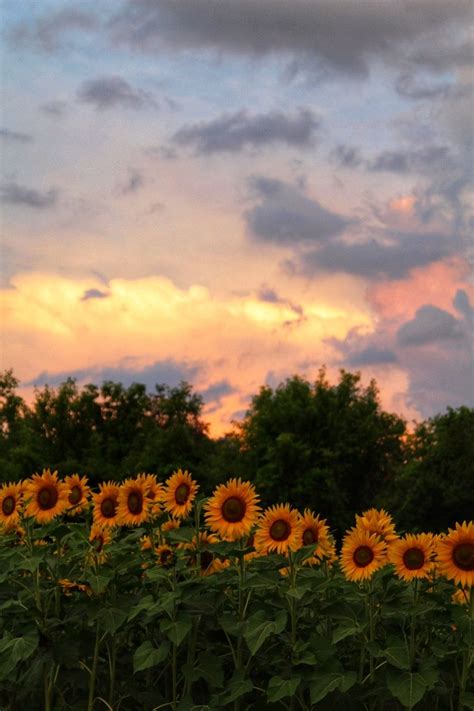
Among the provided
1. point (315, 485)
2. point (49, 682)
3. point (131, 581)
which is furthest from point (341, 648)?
point (315, 485)

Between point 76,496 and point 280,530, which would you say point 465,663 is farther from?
point 76,496

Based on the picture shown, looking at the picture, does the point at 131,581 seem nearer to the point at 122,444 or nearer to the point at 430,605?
the point at 430,605

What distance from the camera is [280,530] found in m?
7.22

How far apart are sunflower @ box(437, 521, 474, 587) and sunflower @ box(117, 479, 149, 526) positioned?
2317 mm

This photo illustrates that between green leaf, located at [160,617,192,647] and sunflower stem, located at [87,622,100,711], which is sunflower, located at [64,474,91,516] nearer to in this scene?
sunflower stem, located at [87,622,100,711]

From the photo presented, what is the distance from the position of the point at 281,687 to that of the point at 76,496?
2.46 meters

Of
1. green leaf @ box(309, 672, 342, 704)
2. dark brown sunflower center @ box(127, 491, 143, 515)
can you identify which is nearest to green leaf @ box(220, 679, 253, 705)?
green leaf @ box(309, 672, 342, 704)

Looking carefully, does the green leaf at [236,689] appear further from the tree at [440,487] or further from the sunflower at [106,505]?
the tree at [440,487]

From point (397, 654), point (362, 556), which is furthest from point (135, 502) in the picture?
point (397, 654)

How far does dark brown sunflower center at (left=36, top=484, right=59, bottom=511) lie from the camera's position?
26.2 feet

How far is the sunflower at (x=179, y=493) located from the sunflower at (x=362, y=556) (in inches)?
51.0

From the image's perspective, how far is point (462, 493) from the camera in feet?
143

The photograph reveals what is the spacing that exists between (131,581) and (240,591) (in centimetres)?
108

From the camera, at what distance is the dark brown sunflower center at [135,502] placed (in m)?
7.80
